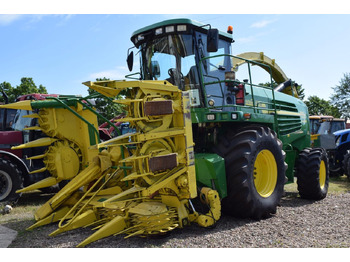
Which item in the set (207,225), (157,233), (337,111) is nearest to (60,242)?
(157,233)

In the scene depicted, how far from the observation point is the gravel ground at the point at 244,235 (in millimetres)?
3906

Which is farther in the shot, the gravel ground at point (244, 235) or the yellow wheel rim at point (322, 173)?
the yellow wheel rim at point (322, 173)

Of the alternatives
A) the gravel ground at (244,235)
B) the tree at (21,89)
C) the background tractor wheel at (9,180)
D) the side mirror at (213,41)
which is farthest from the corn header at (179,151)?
the tree at (21,89)

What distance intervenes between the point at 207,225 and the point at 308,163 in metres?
3.59

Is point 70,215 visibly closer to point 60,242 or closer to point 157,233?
point 60,242

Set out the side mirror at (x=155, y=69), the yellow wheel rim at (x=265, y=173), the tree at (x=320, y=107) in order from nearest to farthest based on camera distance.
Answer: the yellow wheel rim at (x=265, y=173) < the side mirror at (x=155, y=69) < the tree at (x=320, y=107)

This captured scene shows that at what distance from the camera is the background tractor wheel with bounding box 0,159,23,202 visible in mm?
7121

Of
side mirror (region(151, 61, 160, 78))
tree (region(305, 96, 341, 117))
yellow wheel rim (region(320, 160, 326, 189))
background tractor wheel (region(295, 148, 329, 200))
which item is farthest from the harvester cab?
tree (region(305, 96, 341, 117))

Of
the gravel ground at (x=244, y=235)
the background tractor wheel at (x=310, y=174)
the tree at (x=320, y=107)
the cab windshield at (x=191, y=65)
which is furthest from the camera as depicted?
the tree at (x=320, y=107)

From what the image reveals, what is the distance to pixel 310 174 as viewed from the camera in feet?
22.2

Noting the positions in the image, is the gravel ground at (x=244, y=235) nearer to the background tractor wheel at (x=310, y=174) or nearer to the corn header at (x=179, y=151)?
the corn header at (x=179, y=151)

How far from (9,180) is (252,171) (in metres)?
5.24

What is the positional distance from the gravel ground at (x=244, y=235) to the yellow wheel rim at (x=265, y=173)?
47 cm

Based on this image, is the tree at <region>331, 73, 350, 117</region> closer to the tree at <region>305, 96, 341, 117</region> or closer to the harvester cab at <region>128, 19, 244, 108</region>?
the tree at <region>305, 96, 341, 117</region>
